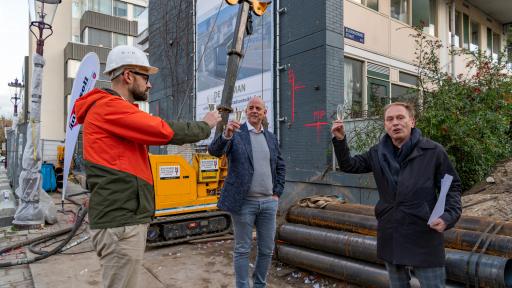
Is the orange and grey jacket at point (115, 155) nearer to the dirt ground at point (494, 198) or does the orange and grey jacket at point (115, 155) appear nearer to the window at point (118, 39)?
the dirt ground at point (494, 198)

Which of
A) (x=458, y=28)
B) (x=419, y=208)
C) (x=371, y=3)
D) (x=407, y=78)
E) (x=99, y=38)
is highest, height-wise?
(x=99, y=38)

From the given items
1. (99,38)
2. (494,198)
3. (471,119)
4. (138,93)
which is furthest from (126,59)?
(99,38)

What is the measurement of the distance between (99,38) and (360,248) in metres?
32.5

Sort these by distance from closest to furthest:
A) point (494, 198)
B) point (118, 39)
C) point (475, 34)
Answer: point (494, 198)
point (475, 34)
point (118, 39)

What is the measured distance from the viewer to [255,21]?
10.2 m

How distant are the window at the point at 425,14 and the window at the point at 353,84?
123 inches

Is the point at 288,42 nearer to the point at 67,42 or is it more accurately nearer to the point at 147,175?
the point at 147,175

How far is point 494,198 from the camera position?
5.14 meters

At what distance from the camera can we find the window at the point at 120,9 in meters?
32.8

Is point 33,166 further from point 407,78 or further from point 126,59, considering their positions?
point 407,78

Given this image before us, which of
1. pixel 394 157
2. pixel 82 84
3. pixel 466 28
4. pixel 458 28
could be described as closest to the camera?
pixel 394 157

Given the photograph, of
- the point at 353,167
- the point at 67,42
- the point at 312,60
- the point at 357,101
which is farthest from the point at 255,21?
the point at 67,42

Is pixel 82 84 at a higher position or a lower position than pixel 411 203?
higher

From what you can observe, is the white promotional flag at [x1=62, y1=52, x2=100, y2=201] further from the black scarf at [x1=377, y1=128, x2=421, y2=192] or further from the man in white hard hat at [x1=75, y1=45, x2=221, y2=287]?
the black scarf at [x1=377, y1=128, x2=421, y2=192]
